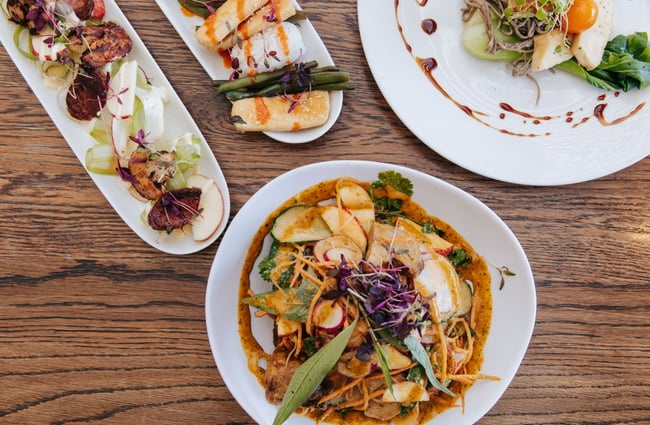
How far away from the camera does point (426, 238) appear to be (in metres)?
2.39

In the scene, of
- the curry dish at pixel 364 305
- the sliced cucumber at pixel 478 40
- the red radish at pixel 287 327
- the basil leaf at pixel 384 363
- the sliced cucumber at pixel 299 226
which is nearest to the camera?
the basil leaf at pixel 384 363

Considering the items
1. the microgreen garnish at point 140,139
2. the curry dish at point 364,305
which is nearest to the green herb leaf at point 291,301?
the curry dish at point 364,305

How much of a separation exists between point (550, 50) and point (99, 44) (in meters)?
2.33

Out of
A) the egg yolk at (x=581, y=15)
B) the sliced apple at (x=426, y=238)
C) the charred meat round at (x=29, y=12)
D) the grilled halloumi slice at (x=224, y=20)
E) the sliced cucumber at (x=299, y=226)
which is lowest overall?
the sliced cucumber at (x=299, y=226)

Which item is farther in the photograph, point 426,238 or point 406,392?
point 426,238

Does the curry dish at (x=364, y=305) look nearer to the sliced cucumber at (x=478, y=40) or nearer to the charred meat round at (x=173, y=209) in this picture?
the charred meat round at (x=173, y=209)

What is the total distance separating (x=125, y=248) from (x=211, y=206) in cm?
55

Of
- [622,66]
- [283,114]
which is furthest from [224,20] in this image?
[622,66]

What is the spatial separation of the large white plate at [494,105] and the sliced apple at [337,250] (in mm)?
708

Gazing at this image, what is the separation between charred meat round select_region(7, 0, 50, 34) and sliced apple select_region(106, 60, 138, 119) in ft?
1.41

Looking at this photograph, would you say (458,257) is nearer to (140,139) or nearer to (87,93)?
(140,139)

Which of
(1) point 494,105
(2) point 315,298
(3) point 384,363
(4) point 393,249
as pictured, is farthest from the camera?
(1) point 494,105

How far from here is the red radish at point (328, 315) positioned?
2.13m

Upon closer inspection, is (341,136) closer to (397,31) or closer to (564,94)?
(397,31)
